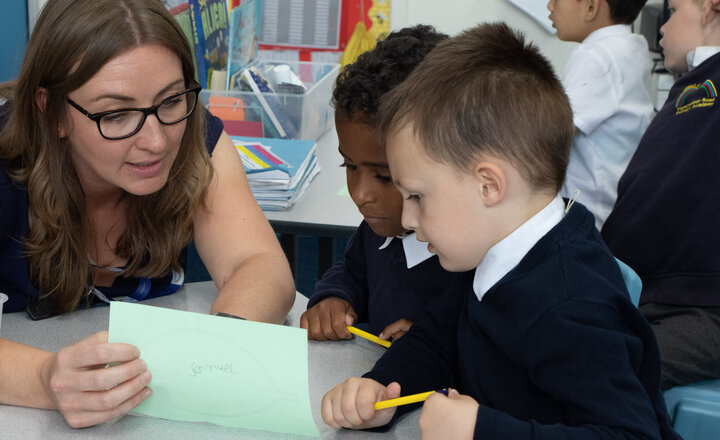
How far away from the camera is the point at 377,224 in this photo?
3.97 feet

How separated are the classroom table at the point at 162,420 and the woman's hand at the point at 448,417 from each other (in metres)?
0.12

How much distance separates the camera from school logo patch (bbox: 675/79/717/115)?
1.67m

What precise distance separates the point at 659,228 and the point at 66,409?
126cm

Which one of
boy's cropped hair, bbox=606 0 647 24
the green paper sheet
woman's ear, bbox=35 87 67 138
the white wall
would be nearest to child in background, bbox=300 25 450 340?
the green paper sheet

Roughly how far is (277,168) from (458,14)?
188 centimetres

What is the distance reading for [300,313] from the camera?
1337mm

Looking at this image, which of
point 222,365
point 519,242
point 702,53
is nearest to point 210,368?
point 222,365

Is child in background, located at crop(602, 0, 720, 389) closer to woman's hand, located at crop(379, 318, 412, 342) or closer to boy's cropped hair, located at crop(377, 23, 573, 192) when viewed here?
woman's hand, located at crop(379, 318, 412, 342)

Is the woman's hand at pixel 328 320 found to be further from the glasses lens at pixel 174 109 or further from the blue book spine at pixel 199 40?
the blue book spine at pixel 199 40

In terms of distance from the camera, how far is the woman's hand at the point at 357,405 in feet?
3.07

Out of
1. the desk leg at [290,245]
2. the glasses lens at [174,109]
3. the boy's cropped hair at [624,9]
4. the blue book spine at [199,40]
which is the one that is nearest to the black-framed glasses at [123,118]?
the glasses lens at [174,109]

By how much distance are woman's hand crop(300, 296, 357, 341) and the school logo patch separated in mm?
938

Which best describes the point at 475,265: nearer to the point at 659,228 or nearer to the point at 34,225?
the point at 34,225

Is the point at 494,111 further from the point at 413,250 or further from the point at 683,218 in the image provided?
the point at 683,218
